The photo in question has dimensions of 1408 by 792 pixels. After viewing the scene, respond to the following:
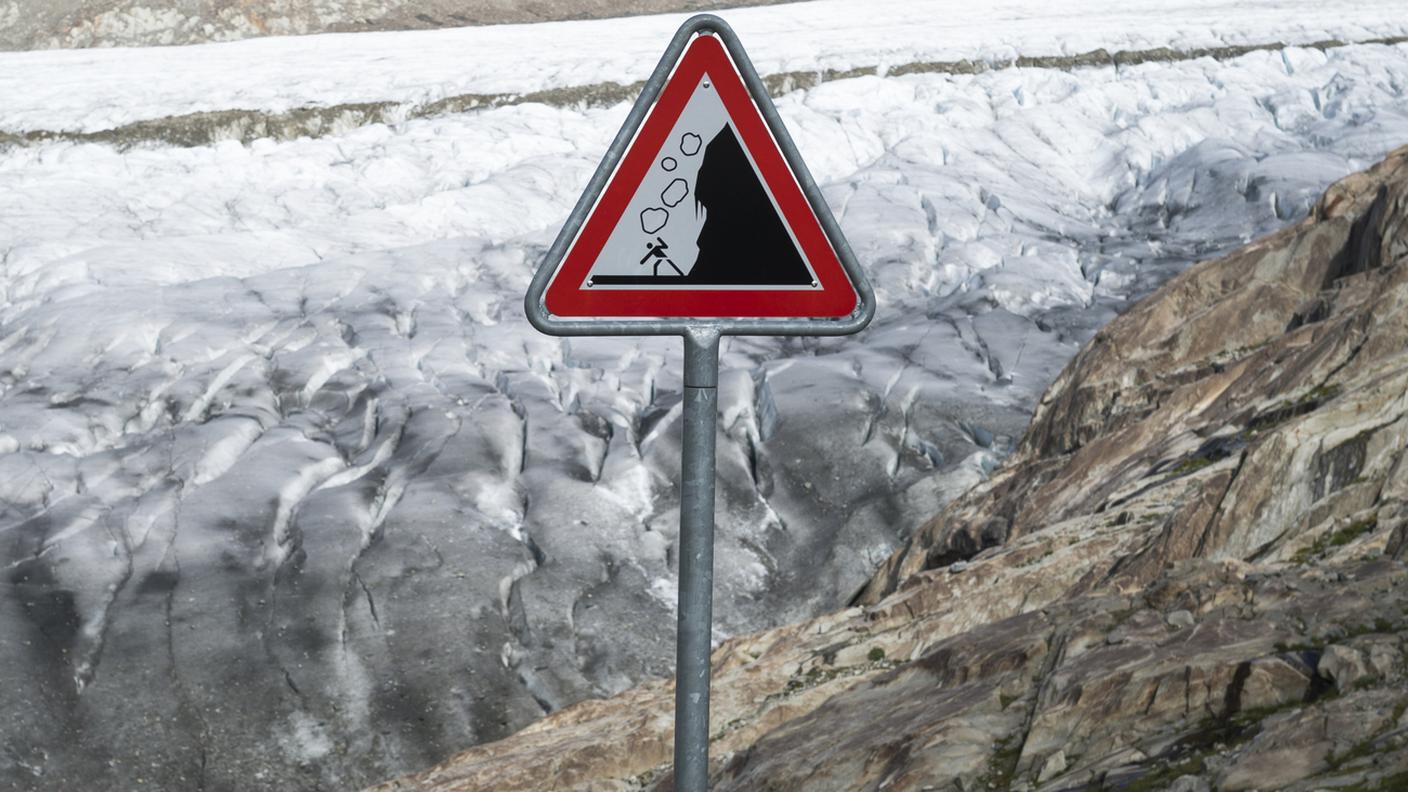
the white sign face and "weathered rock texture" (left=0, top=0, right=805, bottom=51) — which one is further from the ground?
the white sign face

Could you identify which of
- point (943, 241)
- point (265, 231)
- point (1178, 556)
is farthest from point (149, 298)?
point (1178, 556)

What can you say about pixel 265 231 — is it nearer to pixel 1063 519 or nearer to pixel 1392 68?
pixel 1063 519

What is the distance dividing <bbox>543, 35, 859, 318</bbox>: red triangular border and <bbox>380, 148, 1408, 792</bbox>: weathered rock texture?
2.66m

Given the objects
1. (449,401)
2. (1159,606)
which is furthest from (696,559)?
(449,401)

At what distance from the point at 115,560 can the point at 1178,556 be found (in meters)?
14.7

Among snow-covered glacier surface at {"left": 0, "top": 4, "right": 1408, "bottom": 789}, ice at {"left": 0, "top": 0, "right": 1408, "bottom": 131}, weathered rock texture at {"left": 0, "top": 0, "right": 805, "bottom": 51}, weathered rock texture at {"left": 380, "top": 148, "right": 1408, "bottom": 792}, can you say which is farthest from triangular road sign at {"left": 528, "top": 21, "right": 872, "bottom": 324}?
weathered rock texture at {"left": 0, "top": 0, "right": 805, "bottom": 51}

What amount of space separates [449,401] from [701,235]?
19.2 metres

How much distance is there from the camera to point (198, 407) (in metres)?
21.1

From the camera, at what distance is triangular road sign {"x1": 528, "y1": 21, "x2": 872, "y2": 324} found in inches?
83.5

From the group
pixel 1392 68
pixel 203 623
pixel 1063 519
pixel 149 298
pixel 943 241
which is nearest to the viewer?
pixel 1063 519

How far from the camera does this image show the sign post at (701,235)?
2.10 meters

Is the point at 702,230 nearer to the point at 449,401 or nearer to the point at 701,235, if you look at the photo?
the point at 701,235

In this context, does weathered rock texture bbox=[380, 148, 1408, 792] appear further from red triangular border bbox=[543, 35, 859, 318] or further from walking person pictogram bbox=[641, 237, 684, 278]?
walking person pictogram bbox=[641, 237, 684, 278]

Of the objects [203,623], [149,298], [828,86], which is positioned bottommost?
[203,623]
